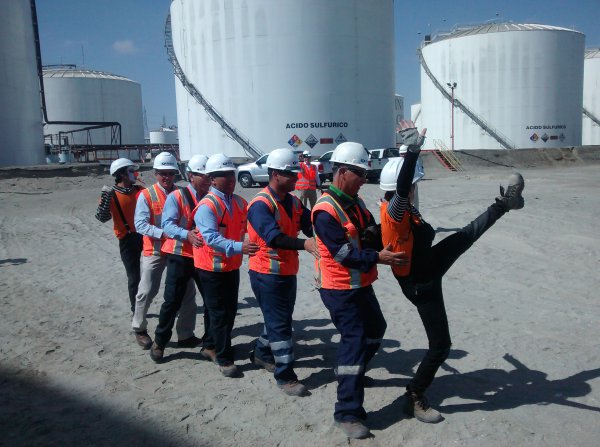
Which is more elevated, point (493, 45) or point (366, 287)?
point (493, 45)

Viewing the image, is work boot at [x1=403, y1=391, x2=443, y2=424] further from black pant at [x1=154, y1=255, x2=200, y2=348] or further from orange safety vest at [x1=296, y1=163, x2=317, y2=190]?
orange safety vest at [x1=296, y1=163, x2=317, y2=190]

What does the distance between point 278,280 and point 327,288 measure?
59cm

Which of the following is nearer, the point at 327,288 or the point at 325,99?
the point at 327,288

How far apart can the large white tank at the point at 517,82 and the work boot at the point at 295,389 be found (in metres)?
39.1

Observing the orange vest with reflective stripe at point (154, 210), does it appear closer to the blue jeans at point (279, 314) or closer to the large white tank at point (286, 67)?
the blue jeans at point (279, 314)

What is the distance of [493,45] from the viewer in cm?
3875

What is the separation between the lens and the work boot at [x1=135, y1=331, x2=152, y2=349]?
5.07 meters

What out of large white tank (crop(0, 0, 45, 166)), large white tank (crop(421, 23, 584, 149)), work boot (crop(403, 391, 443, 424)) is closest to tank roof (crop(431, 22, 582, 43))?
large white tank (crop(421, 23, 584, 149))

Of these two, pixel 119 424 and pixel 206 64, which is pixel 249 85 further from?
pixel 119 424

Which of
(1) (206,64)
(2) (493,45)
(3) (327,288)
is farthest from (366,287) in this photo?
(2) (493,45)

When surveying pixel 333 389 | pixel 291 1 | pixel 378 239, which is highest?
pixel 291 1

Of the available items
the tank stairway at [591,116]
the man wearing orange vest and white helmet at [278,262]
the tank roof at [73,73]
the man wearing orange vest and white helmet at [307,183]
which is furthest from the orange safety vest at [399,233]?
the tank stairway at [591,116]

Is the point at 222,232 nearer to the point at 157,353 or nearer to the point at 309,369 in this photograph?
the point at 157,353

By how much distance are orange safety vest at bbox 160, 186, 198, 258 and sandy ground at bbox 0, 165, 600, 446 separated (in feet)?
3.19
